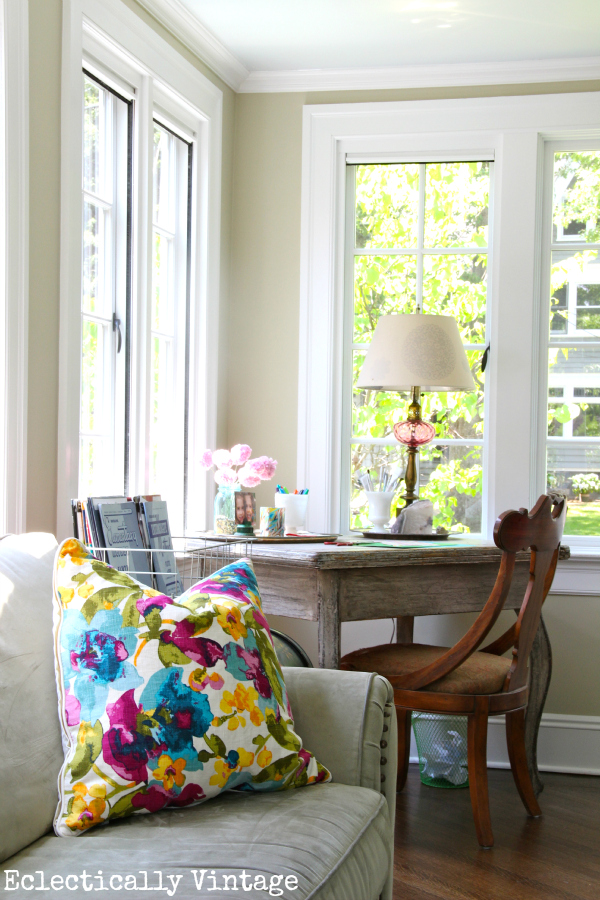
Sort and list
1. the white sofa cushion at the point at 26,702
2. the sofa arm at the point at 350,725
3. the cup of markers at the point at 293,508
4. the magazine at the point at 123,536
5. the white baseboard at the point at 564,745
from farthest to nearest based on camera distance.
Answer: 1. the white baseboard at the point at 564,745
2. the cup of markers at the point at 293,508
3. the magazine at the point at 123,536
4. the sofa arm at the point at 350,725
5. the white sofa cushion at the point at 26,702

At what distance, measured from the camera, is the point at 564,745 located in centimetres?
294

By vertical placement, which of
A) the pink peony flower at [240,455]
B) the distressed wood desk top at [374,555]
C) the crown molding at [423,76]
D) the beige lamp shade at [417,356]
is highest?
the crown molding at [423,76]

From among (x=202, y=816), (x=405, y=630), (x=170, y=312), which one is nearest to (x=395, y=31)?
(x=170, y=312)

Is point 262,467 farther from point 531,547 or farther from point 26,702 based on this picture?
point 26,702

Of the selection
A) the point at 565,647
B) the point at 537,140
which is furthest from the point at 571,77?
the point at 565,647

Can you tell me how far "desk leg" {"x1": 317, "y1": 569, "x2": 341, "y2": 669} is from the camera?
217 cm

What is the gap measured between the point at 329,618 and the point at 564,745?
1.31 metres

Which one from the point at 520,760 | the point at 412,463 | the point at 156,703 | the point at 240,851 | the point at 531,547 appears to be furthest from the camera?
the point at 412,463

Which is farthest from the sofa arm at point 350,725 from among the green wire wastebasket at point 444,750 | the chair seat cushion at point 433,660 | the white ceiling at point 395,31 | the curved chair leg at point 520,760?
the white ceiling at point 395,31

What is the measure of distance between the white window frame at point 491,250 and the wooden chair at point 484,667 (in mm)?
724

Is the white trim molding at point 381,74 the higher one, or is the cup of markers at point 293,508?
the white trim molding at point 381,74

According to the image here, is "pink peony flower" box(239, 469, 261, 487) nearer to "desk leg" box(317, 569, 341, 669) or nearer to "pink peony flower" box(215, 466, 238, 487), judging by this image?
"pink peony flower" box(215, 466, 238, 487)

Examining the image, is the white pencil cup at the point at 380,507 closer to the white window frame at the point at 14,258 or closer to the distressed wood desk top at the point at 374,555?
the distressed wood desk top at the point at 374,555

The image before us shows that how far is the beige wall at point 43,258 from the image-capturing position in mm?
2016
